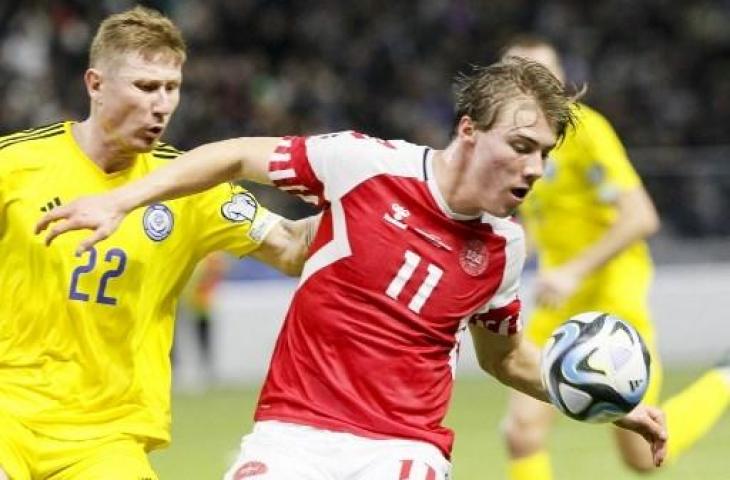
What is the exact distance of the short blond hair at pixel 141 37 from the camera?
5.54 metres

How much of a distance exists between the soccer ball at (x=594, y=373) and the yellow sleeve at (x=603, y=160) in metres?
2.84

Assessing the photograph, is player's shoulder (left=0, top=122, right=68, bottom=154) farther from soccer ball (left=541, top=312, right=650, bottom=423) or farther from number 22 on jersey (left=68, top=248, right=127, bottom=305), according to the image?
soccer ball (left=541, top=312, right=650, bottom=423)

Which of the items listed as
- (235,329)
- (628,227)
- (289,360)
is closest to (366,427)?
(289,360)

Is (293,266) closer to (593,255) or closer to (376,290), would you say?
(376,290)

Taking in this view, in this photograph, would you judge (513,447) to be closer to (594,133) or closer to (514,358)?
(594,133)

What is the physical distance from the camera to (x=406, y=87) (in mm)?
20875

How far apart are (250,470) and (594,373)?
106 centimetres

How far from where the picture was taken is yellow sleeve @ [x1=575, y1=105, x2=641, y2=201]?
798 centimetres

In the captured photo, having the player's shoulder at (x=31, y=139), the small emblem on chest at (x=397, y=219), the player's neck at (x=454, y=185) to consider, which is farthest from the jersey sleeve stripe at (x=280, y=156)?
the player's shoulder at (x=31, y=139)

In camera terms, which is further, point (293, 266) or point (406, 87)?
point (406, 87)

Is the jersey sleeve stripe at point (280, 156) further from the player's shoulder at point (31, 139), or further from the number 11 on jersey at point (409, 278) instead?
the player's shoulder at point (31, 139)

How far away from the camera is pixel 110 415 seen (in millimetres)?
5484

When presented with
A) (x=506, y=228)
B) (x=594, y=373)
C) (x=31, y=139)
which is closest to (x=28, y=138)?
(x=31, y=139)

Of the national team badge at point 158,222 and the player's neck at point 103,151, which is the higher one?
the player's neck at point 103,151
